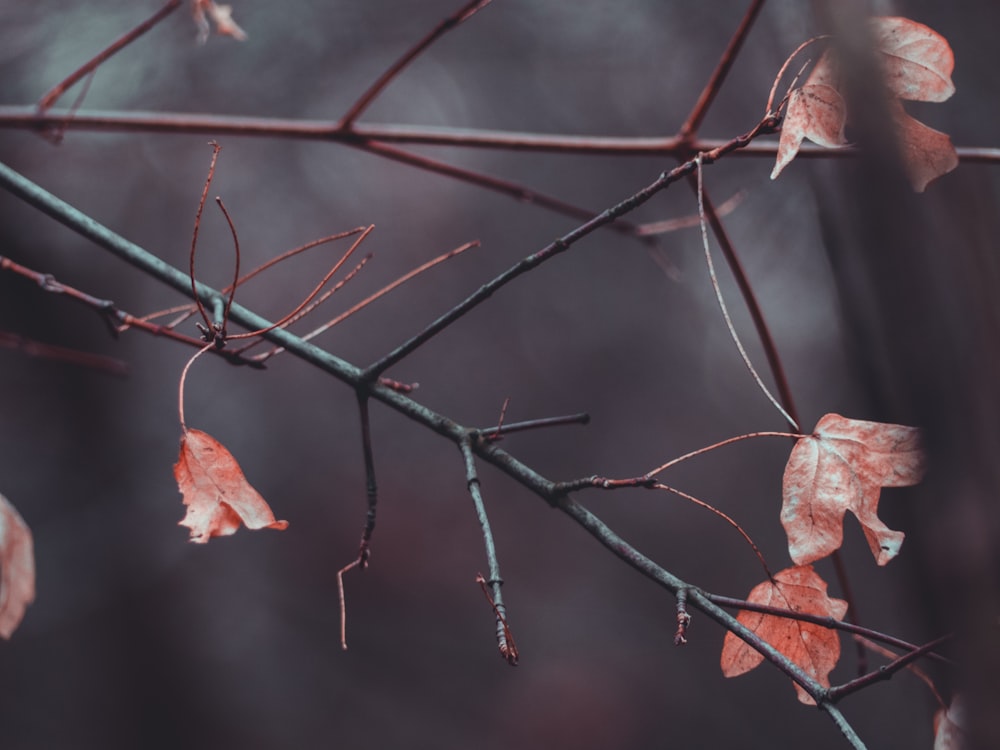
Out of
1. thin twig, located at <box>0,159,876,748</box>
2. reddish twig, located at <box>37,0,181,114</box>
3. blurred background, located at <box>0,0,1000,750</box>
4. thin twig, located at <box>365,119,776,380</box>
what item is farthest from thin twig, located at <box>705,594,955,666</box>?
blurred background, located at <box>0,0,1000,750</box>

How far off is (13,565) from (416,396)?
87 centimetres

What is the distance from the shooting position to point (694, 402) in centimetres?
120

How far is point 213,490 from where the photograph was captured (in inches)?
9.4

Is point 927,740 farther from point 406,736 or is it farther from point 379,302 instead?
point 379,302

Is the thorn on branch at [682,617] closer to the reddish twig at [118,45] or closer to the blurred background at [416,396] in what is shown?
the reddish twig at [118,45]

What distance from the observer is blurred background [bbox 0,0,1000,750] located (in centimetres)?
99

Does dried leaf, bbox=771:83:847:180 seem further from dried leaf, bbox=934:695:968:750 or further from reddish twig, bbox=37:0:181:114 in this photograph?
reddish twig, bbox=37:0:181:114

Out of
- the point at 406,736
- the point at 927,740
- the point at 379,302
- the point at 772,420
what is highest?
the point at 379,302

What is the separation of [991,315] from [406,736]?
1.15m

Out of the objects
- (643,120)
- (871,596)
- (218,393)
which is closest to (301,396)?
(218,393)

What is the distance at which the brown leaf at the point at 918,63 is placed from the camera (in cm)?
22

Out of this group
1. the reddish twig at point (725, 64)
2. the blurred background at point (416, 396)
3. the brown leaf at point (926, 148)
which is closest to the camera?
the brown leaf at point (926, 148)

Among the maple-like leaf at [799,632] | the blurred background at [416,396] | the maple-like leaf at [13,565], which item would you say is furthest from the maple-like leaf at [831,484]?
the blurred background at [416,396]

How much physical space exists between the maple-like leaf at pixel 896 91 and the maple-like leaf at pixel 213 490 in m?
0.21
